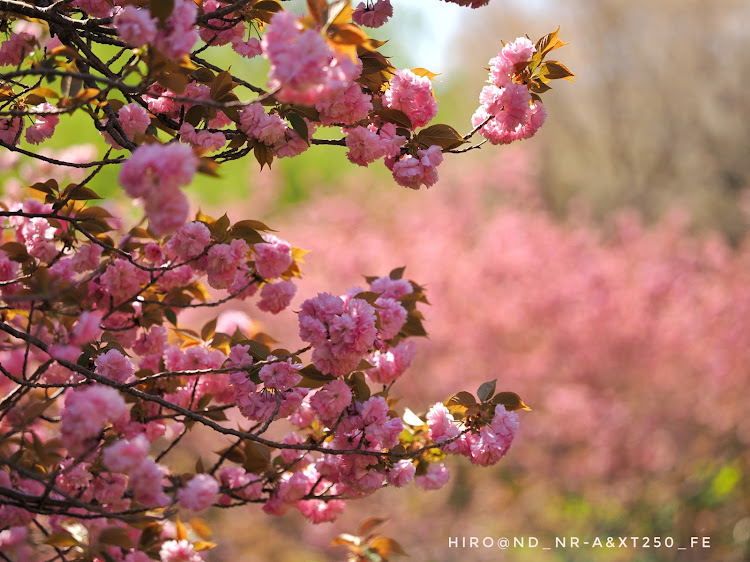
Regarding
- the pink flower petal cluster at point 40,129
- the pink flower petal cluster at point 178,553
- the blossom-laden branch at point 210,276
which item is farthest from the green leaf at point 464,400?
the pink flower petal cluster at point 40,129

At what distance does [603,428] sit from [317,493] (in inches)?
159

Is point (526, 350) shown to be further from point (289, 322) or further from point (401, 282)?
point (401, 282)

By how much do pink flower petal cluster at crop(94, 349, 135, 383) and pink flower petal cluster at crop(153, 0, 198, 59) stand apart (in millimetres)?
620

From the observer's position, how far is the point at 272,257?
1653 millimetres

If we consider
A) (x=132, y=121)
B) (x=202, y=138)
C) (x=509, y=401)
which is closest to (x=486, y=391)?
(x=509, y=401)

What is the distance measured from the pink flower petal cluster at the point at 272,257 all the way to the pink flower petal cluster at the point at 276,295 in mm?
93

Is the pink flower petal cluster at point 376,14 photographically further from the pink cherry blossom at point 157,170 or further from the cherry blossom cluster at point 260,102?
the pink cherry blossom at point 157,170

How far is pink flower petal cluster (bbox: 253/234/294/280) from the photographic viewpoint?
5.42 ft

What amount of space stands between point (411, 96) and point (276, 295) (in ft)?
1.95

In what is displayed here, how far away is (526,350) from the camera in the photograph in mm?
5711

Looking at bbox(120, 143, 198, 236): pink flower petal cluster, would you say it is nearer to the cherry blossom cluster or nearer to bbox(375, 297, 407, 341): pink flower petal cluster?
the cherry blossom cluster

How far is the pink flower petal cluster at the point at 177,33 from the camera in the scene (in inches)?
A: 41.1

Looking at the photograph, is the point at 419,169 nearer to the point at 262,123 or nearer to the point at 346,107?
the point at 346,107

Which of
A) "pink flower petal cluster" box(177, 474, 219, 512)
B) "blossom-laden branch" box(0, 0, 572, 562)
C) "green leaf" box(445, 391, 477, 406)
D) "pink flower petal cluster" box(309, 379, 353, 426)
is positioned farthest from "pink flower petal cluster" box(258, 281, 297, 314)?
"pink flower petal cluster" box(177, 474, 219, 512)
